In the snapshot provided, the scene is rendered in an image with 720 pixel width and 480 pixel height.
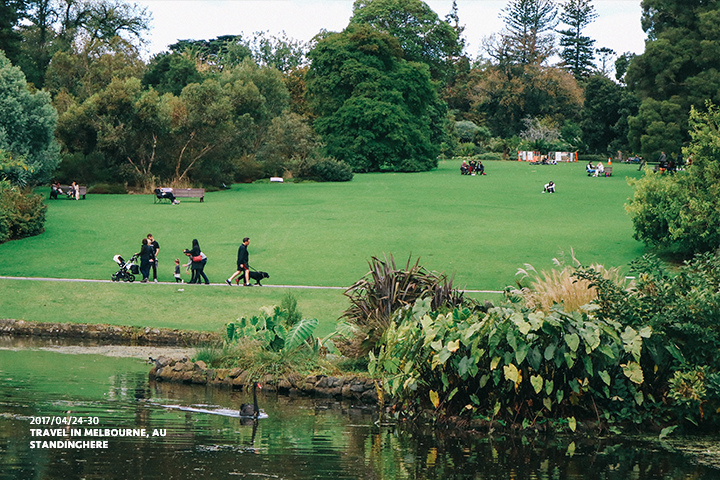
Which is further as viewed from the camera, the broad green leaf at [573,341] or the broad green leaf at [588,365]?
the broad green leaf at [588,365]

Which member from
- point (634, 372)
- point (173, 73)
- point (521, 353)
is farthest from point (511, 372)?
point (173, 73)

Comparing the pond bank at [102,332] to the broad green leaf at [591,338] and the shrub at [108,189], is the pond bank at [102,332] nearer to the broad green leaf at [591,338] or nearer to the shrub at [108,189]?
the broad green leaf at [591,338]

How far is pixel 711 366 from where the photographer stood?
10836mm

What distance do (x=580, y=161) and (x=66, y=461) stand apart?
257ft

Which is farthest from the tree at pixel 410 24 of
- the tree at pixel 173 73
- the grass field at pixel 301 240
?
the grass field at pixel 301 240

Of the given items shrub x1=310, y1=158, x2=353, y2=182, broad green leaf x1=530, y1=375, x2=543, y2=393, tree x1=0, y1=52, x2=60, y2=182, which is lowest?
broad green leaf x1=530, y1=375, x2=543, y2=393

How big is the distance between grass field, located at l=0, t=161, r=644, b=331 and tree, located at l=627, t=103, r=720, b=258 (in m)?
1.62

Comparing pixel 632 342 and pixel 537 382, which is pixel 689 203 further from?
pixel 537 382

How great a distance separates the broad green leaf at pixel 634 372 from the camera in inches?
420

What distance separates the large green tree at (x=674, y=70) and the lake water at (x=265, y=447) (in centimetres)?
4522

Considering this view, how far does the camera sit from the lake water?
28.4 ft

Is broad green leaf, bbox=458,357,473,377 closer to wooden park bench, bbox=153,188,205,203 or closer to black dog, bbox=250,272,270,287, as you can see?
black dog, bbox=250,272,270,287

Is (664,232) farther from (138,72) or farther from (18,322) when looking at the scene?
(138,72)

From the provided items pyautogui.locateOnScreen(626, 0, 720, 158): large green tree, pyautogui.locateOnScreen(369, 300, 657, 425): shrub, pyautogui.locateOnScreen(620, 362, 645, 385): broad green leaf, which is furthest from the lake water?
pyautogui.locateOnScreen(626, 0, 720, 158): large green tree
